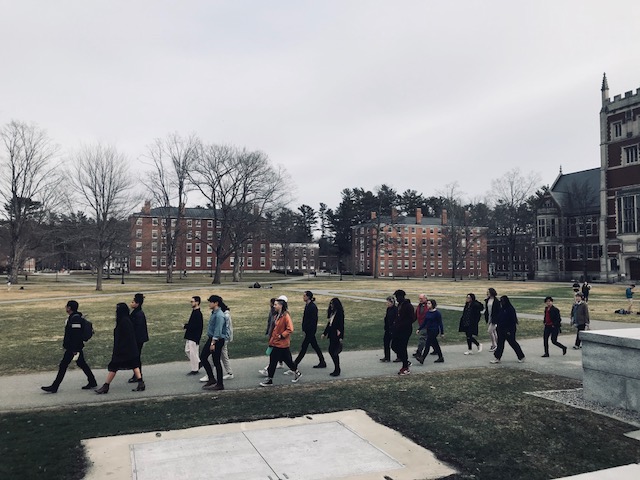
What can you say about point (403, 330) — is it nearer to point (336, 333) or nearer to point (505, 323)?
point (336, 333)

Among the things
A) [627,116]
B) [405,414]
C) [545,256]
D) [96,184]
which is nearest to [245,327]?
[405,414]

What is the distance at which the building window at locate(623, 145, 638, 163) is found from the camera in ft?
186

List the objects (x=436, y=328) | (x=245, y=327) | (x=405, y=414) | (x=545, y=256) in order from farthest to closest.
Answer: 1. (x=545, y=256)
2. (x=245, y=327)
3. (x=436, y=328)
4. (x=405, y=414)

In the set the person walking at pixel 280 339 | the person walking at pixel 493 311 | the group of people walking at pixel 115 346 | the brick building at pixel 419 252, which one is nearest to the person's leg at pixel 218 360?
the person walking at pixel 280 339

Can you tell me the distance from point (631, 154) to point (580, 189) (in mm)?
20035

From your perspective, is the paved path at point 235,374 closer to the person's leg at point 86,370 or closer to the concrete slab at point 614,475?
the person's leg at point 86,370

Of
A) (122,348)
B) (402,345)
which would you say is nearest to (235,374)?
(122,348)

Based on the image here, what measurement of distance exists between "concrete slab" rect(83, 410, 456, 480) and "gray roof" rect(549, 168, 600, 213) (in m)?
77.1

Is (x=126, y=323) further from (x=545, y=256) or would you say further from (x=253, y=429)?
(x=545, y=256)

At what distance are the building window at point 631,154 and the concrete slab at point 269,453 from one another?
63.1 metres

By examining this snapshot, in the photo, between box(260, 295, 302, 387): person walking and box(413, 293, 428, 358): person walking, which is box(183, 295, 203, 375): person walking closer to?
box(260, 295, 302, 387): person walking

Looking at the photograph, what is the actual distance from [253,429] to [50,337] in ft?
41.7

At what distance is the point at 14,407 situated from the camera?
8297 millimetres

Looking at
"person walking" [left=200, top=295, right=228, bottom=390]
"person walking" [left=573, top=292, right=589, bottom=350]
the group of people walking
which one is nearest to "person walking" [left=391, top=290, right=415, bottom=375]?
"person walking" [left=200, top=295, right=228, bottom=390]
